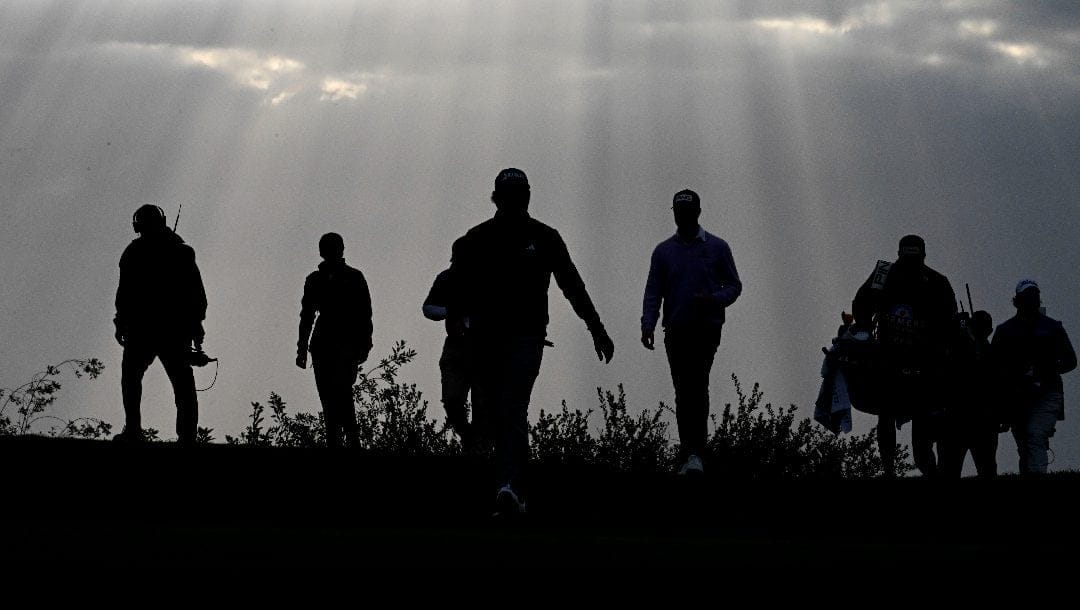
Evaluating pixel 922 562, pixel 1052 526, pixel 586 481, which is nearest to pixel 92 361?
pixel 586 481

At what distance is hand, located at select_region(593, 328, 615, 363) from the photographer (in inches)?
440

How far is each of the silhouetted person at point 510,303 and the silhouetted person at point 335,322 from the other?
522 cm

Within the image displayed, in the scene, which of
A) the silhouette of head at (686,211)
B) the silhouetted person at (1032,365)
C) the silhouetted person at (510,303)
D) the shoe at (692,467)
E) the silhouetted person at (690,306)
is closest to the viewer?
the silhouetted person at (510,303)

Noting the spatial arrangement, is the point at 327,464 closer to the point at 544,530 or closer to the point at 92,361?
the point at 544,530

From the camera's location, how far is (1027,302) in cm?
1798

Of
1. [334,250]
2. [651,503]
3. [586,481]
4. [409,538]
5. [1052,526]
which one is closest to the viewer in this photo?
[409,538]

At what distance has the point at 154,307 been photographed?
48.0ft

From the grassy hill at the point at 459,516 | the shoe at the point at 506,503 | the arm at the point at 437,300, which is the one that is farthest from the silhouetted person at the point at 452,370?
the shoe at the point at 506,503

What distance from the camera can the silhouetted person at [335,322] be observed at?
52.9 feet

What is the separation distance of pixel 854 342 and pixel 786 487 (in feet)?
7.34

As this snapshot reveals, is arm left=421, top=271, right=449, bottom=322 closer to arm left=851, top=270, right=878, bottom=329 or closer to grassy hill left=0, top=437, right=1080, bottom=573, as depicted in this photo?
grassy hill left=0, top=437, right=1080, bottom=573

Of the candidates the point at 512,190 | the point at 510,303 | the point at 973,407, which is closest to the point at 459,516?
the point at 510,303

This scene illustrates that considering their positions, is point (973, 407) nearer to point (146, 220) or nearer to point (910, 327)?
point (910, 327)

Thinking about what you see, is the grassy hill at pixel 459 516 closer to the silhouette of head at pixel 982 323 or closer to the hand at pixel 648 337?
the hand at pixel 648 337
